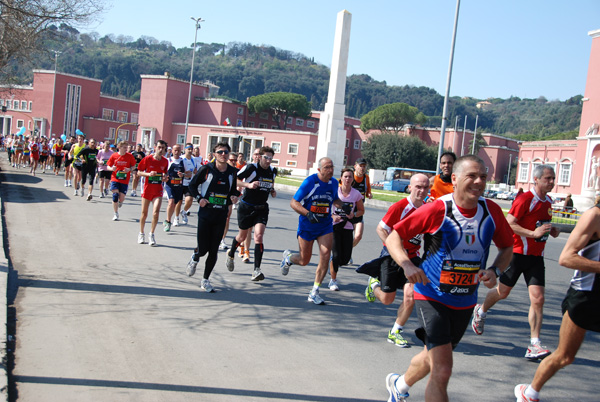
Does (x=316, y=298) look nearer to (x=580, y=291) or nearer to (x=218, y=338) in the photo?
(x=218, y=338)

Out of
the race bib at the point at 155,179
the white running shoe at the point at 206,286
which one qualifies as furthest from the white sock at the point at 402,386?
the race bib at the point at 155,179

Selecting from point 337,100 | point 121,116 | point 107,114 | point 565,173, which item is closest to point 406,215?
point 337,100

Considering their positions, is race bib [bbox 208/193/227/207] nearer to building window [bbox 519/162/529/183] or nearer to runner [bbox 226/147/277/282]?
runner [bbox 226/147/277/282]

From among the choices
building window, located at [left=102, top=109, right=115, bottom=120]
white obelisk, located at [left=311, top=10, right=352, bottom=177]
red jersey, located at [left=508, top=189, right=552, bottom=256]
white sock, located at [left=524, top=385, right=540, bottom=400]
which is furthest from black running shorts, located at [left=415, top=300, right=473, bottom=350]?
building window, located at [left=102, top=109, right=115, bottom=120]

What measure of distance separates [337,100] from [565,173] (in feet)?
112

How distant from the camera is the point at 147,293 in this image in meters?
7.08

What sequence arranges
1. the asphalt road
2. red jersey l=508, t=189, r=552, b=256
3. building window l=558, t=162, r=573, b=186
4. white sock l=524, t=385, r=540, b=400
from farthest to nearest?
1. building window l=558, t=162, r=573, b=186
2. red jersey l=508, t=189, r=552, b=256
3. the asphalt road
4. white sock l=524, t=385, r=540, b=400

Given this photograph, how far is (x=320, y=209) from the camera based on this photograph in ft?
24.5

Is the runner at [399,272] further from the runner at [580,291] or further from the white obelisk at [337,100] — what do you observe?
the white obelisk at [337,100]

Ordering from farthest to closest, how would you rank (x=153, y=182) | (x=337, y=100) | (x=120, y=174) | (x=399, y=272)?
1. (x=337, y=100)
2. (x=120, y=174)
3. (x=153, y=182)
4. (x=399, y=272)

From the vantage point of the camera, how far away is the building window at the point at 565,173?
57.4 metres

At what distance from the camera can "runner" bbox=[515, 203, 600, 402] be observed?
Result: 395 centimetres

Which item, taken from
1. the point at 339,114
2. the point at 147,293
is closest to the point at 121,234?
the point at 147,293

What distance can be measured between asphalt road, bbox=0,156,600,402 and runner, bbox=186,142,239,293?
0.42m
